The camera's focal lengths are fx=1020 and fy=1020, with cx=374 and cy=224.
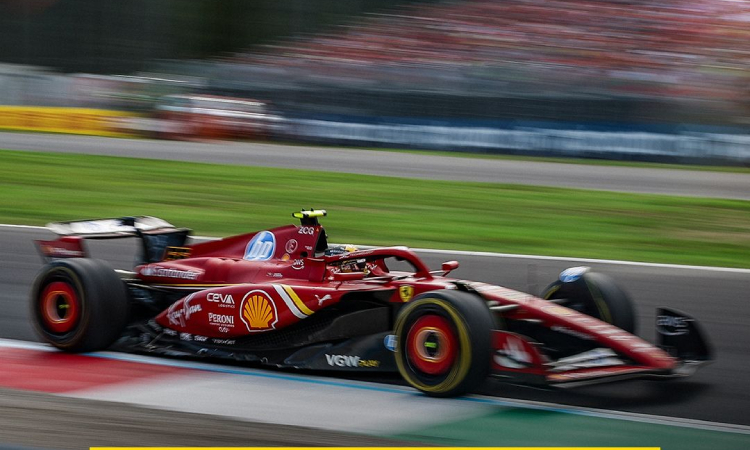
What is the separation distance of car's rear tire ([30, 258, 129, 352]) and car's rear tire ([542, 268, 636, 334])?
2688 millimetres

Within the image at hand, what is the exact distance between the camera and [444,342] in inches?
197

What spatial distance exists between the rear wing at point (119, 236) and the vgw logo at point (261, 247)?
23.6 inches

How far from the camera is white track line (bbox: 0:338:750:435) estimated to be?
4.75 m

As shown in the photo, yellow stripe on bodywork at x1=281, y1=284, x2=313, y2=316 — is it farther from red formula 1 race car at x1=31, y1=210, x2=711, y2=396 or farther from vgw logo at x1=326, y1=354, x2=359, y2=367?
vgw logo at x1=326, y1=354, x2=359, y2=367

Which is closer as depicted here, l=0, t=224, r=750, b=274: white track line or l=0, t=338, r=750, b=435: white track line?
l=0, t=338, r=750, b=435: white track line

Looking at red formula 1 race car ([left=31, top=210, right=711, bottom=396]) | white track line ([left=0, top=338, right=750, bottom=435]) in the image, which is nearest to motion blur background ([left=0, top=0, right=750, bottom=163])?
red formula 1 race car ([left=31, top=210, right=711, bottom=396])

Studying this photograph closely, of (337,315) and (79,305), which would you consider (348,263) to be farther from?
(79,305)

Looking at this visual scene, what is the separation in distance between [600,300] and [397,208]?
6.91 meters

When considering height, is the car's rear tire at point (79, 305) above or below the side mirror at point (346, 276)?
below

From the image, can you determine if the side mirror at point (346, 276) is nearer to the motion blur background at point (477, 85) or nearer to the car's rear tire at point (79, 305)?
the car's rear tire at point (79, 305)

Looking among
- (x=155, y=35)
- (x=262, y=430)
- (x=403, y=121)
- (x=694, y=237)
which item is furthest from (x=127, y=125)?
(x=262, y=430)

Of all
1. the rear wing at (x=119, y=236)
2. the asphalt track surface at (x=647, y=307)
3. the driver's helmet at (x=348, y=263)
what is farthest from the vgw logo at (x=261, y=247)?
the asphalt track surface at (x=647, y=307)

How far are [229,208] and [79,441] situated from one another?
8.80m

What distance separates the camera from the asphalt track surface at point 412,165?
572 inches
